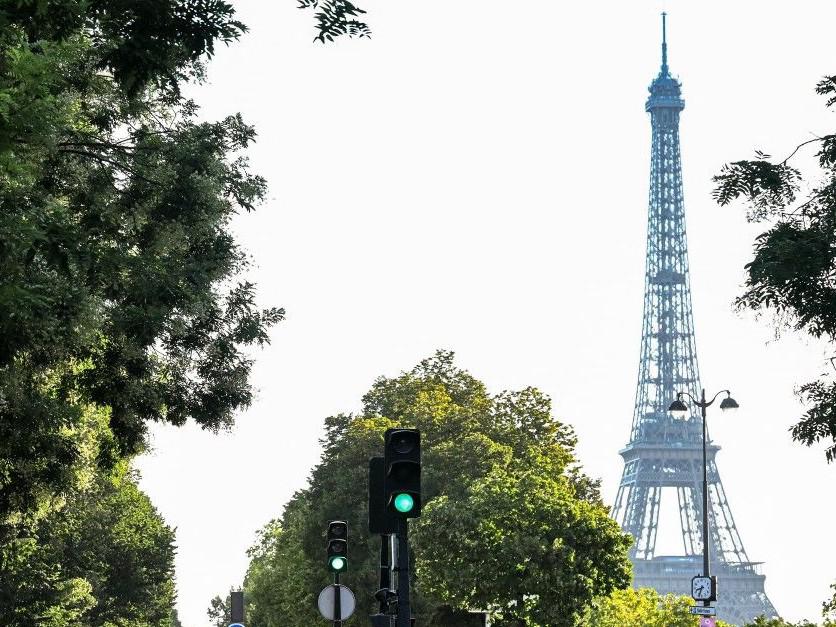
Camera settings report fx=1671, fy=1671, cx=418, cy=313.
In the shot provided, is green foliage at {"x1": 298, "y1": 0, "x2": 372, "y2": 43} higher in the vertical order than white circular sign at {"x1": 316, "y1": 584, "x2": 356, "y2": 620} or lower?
higher

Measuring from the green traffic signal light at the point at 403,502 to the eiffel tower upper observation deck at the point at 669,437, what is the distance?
381 feet

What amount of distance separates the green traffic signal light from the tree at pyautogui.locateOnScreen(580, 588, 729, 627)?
127 feet

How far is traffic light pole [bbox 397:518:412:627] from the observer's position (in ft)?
56.1

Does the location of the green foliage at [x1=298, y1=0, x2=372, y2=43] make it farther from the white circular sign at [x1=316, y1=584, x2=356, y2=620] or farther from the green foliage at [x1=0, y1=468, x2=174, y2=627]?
the green foliage at [x1=0, y1=468, x2=174, y2=627]

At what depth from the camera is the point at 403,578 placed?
17.5 m

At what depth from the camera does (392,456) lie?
16.8 meters

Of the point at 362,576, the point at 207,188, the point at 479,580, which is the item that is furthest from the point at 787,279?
the point at 362,576

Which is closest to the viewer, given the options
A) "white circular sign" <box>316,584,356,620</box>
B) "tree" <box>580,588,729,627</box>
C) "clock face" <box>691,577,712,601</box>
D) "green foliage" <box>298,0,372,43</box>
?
"green foliage" <box>298,0,372,43</box>

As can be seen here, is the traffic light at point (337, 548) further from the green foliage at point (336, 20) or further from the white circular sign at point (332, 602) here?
the green foliage at point (336, 20)

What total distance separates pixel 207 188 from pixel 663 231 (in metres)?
132

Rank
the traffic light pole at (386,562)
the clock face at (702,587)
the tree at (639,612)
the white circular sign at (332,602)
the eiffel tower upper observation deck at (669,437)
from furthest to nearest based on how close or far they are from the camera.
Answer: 1. the eiffel tower upper observation deck at (669,437)
2. the tree at (639,612)
3. the clock face at (702,587)
4. the white circular sign at (332,602)
5. the traffic light pole at (386,562)

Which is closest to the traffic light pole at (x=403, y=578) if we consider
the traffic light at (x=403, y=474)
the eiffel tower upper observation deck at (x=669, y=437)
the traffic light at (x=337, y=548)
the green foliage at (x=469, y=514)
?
the traffic light at (x=403, y=474)

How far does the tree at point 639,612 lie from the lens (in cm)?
5544

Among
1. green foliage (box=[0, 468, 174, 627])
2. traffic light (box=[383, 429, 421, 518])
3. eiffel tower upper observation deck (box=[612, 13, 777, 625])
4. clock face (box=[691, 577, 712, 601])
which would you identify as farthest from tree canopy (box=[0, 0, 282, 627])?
eiffel tower upper observation deck (box=[612, 13, 777, 625])
